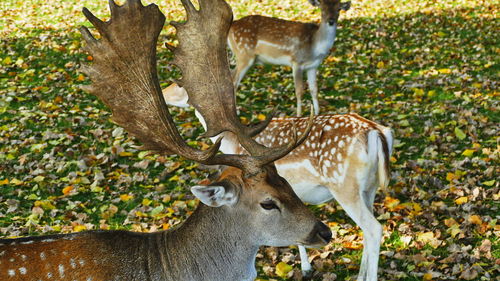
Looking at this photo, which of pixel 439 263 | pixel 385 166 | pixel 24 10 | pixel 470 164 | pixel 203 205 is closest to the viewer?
pixel 203 205

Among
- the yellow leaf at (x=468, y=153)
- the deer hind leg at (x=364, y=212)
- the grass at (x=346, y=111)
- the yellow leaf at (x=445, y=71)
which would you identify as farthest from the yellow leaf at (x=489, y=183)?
the yellow leaf at (x=445, y=71)

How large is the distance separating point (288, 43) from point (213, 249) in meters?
6.29

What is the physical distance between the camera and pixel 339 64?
1126 centimetres

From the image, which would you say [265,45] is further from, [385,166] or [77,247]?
[77,247]

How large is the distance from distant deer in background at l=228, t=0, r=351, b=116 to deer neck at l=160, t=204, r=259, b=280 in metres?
5.92

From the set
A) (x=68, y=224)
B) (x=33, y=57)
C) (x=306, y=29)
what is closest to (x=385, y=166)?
(x=68, y=224)

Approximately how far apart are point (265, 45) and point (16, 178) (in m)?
4.13

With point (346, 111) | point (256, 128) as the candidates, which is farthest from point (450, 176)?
point (256, 128)

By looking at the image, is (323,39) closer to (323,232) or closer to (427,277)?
(427,277)

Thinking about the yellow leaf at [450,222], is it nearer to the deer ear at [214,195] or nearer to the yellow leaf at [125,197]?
the deer ear at [214,195]

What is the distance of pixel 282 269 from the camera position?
4.97 metres

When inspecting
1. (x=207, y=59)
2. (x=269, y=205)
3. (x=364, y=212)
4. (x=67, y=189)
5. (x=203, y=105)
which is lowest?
(x=67, y=189)

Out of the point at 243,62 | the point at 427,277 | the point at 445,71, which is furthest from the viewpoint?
the point at 445,71

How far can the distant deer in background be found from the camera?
9.12m
